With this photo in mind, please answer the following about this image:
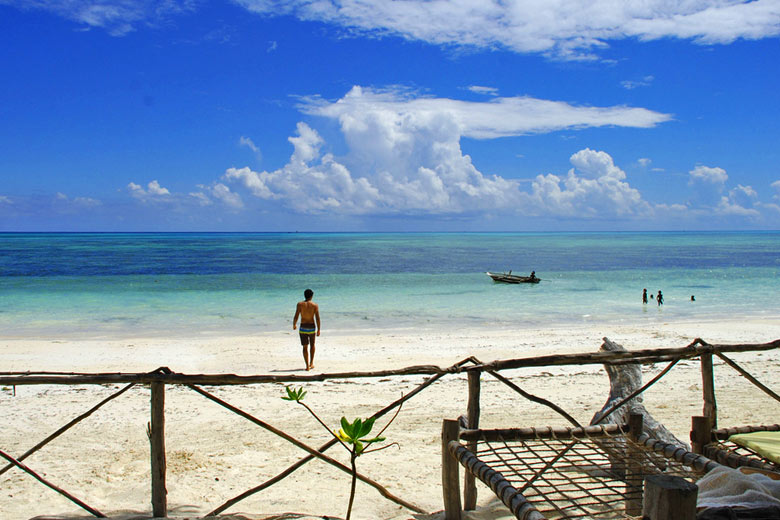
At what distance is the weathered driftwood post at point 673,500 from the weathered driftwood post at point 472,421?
1916mm

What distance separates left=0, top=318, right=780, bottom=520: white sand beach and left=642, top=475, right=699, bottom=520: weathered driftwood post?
2.26 meters

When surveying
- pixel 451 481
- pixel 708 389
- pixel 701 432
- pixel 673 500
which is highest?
pixel 673 500

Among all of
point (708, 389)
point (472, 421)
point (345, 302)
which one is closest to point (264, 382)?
point (472, 421)

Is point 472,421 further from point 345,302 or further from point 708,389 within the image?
point 345,302

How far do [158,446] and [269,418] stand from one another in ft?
11.3

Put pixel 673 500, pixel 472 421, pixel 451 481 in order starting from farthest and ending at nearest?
pixel 472 421 < pixel 451 481 < pixel 673 500

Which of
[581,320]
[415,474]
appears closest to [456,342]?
[581,320]

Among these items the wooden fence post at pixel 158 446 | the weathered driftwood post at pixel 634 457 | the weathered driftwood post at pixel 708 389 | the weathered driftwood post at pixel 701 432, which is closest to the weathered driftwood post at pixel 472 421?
the weathered driftwood post at pixel 634 457

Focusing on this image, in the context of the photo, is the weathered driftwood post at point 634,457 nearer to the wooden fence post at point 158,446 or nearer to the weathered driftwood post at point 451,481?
the weathered driftwood post at point 451,481

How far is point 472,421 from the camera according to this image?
4230mm

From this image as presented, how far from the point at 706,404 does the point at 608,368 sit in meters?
2.09

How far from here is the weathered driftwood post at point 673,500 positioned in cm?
207

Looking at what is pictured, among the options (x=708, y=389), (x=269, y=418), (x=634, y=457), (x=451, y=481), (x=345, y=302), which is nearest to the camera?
(x=451, y=481)

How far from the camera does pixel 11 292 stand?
28.1 meters
